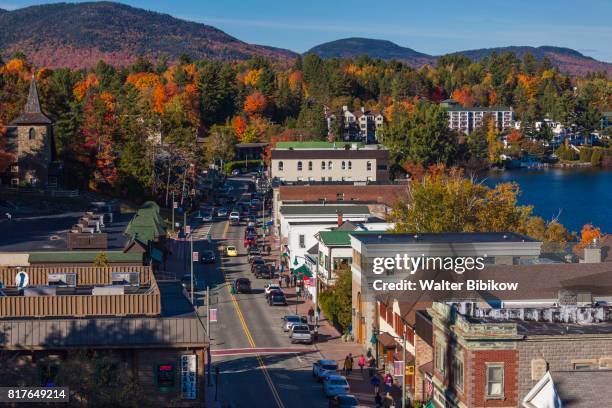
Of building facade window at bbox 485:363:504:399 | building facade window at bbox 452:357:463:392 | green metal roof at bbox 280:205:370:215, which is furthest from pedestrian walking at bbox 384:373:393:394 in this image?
green metal roof at bbox 280:205:370:215

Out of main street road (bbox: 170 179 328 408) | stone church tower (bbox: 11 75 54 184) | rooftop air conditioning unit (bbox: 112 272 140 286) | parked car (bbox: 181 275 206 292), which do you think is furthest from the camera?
stone church tower (bbox: 11 75 54 184)

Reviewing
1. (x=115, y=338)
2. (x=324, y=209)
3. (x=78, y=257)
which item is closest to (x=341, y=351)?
(x=78, y=257)

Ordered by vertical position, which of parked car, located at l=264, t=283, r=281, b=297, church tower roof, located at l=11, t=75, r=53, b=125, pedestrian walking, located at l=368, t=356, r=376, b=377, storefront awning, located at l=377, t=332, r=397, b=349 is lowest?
parked car, located at l=264, t=283, r=281, b=297

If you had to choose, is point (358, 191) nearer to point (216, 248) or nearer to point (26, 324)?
point (216, 248)

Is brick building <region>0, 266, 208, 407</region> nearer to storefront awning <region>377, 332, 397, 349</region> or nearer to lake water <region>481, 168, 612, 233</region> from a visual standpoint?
storefront awning <region>377, 332, 397, 349</region>

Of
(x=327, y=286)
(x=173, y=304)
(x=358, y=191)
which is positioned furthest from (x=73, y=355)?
(x=358, y=191)

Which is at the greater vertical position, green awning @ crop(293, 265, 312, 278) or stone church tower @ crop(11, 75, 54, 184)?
stone church tower @ crop(11, 75, 54, 184)

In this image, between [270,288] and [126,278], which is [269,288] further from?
[126,278]
